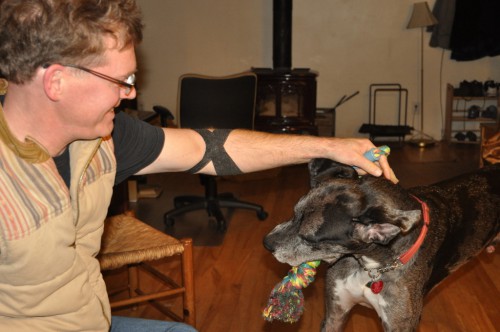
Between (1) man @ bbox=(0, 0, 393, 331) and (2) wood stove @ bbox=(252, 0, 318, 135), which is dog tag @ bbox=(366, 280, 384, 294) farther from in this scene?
(2) wood stove @ bbox=(252, 0, 318, 135)

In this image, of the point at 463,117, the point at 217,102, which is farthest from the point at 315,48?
the point at 217,102

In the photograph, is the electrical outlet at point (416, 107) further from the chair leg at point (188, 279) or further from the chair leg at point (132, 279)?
the chair leg at point (188, 279)

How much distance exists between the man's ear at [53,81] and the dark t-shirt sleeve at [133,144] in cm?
40

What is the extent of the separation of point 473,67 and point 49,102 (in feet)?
22.5

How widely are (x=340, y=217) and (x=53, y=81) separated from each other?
0.99 meters

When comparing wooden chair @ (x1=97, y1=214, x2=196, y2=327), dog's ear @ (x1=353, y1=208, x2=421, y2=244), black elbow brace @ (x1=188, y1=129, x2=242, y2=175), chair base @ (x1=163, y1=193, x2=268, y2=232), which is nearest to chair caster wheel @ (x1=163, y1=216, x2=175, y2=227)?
chair base @ (x1=163, y1=193, x2=268, y2=232)

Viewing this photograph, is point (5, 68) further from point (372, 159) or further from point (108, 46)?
point (372, 159)

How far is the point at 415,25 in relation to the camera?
687 cm

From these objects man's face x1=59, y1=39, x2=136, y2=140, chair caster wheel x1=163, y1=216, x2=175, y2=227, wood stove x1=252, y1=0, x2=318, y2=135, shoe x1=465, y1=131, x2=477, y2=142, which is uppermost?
man's face x1=59, y1=39, x2=136, y2=140

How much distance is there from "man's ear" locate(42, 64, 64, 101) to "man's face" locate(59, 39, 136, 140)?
0.07 ft

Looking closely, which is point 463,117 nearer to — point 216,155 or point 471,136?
point 471,136

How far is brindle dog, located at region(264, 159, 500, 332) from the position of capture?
1.92 metres

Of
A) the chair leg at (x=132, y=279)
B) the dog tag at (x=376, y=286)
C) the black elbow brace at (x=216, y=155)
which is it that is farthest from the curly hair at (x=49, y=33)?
the chair leg at (x=132, y=279)

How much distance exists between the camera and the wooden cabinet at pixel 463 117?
7.25m
